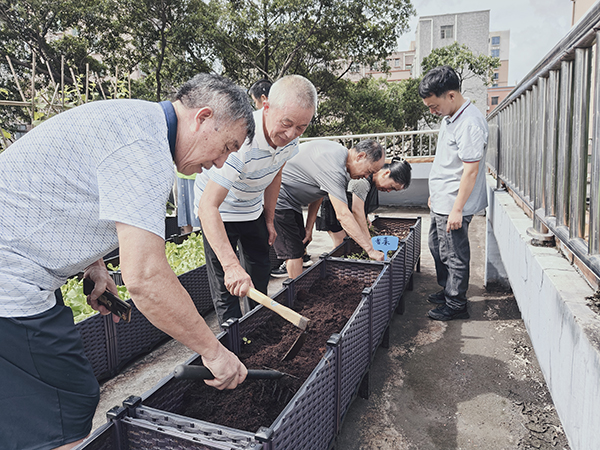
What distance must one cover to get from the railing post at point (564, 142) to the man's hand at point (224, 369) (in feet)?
5.37

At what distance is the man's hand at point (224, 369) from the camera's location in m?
1.26

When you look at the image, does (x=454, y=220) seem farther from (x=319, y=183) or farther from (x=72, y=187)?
(x=72, y=187)

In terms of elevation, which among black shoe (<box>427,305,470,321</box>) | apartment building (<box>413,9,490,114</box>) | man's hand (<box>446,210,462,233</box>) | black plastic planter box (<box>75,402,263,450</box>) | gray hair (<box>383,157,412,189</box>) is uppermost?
apartment building (<box>413,9,490,114</box>)

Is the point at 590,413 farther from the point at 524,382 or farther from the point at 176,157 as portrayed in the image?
the point at 524,382

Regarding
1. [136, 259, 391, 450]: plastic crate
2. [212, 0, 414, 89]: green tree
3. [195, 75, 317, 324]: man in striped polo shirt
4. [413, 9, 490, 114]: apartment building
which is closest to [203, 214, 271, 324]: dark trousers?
[195, 75, 317, 324]: man in striped polo shirt

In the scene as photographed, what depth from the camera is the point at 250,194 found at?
2588mm

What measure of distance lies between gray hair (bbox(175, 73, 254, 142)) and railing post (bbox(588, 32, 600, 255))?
3.78ft

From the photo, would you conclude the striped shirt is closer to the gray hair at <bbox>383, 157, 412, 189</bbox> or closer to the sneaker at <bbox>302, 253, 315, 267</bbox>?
the gray hair at <bbox>383, 157, 412, 189</bbox>

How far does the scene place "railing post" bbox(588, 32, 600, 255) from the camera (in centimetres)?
130

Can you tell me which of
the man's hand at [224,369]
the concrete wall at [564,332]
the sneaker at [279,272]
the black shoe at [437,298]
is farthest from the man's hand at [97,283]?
the sneaker at [279,272]

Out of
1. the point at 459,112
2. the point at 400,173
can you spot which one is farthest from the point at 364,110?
the point at 459,112

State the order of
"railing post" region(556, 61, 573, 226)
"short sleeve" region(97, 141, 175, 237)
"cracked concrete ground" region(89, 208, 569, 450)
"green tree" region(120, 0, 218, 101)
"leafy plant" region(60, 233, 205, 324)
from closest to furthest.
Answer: "short sleeve" region(97, 141, 175, 237) < "railing post" region(556, 61, 573, 226) < "cracked concrete ground" region(89, 208, 569, 450) < "leafy plant" region(60, 233, 205, 324) < "green tree" region(120, 0, 218, 101)

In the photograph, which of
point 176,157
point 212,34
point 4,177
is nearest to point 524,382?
point 176,157

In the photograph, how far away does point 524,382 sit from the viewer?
8.45 feet
